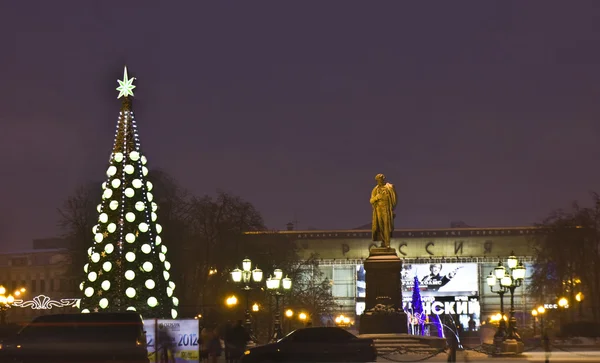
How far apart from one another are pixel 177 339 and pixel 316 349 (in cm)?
485

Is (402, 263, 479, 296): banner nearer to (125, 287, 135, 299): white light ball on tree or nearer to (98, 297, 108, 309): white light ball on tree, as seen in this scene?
(125, 287, 135, 299): white light ball on tree

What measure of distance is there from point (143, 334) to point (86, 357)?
6.42ft

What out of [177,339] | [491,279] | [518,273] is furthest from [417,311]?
[177,339]

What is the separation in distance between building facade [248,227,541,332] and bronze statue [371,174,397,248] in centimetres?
8690

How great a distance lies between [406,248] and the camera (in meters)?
149

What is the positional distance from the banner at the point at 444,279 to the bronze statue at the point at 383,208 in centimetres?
9119

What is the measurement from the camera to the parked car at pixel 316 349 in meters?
32.9

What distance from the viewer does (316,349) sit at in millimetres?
33188

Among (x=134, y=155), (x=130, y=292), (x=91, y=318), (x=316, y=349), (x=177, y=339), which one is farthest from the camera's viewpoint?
(x=134, y=155)

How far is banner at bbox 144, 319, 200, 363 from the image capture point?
30078 millimetres

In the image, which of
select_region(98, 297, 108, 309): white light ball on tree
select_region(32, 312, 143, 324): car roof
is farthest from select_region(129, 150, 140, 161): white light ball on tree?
select_region(32, 312, 143, 324): car roof

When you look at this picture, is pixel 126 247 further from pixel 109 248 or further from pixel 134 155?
pixel 134 155

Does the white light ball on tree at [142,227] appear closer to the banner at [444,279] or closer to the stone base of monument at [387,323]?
the stone base of monument at [387,323]

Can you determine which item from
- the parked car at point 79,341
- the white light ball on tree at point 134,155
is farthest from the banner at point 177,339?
the white light ball on tree at point 134,155
